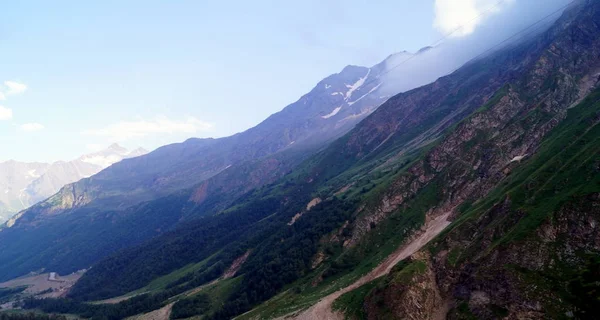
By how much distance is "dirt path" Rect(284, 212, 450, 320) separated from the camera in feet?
414

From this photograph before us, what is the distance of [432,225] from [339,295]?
5402 centimetres

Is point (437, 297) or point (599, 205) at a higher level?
point (599, 205)

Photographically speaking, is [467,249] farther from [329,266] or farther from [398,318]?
[329,266]

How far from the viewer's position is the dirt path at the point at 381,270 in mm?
126250

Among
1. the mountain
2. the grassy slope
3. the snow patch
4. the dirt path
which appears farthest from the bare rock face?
the snow patch

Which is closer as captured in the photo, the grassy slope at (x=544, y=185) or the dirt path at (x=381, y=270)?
the grassy slope at (x=544, y=185)

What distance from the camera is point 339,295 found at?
13488cm

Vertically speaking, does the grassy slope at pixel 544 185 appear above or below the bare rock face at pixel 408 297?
above

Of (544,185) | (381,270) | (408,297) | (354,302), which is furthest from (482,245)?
(354,302)

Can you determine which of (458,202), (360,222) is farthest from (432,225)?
(360,222)

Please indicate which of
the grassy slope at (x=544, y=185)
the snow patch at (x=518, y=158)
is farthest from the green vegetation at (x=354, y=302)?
the snow patch at (x=518, y=158)

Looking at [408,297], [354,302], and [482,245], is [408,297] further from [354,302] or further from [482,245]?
[482,245]

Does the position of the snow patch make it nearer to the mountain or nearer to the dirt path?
the mountain

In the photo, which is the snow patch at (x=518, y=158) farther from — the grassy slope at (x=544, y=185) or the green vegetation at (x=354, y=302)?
the green vegetation at (x=354, y=302)
